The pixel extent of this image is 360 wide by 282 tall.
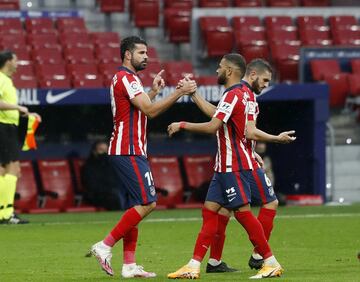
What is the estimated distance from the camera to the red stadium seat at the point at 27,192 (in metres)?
21.1

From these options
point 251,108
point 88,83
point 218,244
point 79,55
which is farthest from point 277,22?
point 218,244

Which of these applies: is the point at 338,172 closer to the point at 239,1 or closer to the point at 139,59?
the point at 239,1

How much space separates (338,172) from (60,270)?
12182mm

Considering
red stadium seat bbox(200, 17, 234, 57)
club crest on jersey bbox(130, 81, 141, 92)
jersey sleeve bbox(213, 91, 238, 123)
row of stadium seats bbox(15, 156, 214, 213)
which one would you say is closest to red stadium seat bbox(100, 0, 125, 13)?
red stadium seat bbox(200, 17, 234, 57)

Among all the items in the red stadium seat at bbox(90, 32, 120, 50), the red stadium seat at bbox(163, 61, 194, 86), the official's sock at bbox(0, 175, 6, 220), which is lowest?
the official's sock at bbox(0, 175, 6, 220)

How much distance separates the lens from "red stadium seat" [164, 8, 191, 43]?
82.4 ft

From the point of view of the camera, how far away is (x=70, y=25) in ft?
77.9

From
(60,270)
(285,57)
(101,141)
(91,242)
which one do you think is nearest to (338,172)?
(285,57)

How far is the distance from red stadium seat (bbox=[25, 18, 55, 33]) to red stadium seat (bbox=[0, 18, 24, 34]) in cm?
18

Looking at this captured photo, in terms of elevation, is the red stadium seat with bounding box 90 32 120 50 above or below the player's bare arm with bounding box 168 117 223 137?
below

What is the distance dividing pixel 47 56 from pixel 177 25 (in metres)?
3.70

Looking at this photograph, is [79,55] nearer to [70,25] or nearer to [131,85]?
[70,25]

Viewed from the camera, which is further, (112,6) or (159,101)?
(112,6)

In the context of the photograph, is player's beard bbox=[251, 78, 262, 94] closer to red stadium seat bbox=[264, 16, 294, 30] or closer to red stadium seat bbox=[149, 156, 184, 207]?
red stadium seat bbox=[149, 156, 184, 207]
